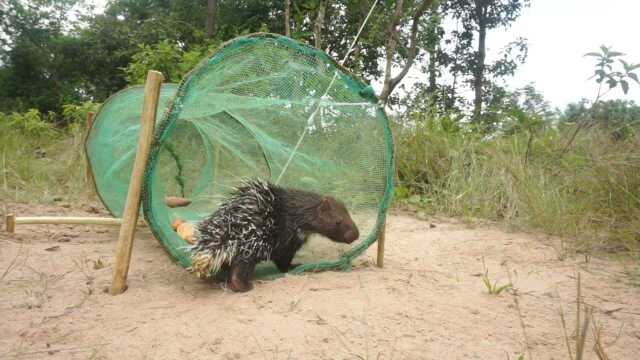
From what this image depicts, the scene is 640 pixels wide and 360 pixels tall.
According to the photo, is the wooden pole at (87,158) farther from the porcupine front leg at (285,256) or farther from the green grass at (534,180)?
the green grass at (534,180)

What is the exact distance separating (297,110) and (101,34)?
19.1 metres

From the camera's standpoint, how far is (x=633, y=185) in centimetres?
425

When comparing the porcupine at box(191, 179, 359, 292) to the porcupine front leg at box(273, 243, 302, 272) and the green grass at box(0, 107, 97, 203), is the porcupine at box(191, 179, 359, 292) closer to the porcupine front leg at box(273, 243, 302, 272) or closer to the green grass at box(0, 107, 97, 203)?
the porcupine front leg at box(273, 243, 302, 272)

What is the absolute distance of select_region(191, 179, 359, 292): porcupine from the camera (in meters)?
3.29

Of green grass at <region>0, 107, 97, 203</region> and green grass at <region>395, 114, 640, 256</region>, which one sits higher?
green grass at <region>395, 114, 640, 256</region>

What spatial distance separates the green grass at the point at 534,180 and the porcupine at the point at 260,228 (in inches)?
84.0

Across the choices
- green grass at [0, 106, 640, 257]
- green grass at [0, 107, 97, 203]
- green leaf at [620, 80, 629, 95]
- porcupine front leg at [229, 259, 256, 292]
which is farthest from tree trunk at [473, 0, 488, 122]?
porcupine front leg at [229, 259, 256, 292]

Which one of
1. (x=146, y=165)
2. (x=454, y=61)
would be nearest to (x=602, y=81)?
(x=146, y=165)

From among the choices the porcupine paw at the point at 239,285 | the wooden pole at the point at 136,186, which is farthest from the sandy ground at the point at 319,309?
the wooden pole at the point at 136,186

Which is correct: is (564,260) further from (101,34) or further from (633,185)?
(101,34)

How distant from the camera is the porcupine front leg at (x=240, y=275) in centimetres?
328

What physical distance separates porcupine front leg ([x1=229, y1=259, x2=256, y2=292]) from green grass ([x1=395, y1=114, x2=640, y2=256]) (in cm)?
273

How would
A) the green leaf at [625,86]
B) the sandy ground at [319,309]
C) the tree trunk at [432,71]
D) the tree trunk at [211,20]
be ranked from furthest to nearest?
1. the tree trunk at [432,71]
2. the tree trunk at [211,20]
3. the green leaf at [625,86]
4. the sandy ground at [319,309]

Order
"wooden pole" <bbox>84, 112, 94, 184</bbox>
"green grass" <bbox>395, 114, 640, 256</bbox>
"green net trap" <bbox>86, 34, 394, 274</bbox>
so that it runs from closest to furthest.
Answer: "green net trap" <bbox>86, 34, 394, 274</bbox>, "green grass" <bbox>395, 114, 640, 256</bbox>, "wooden pole" <bbox>84, 112, 94, 184</bbox>
